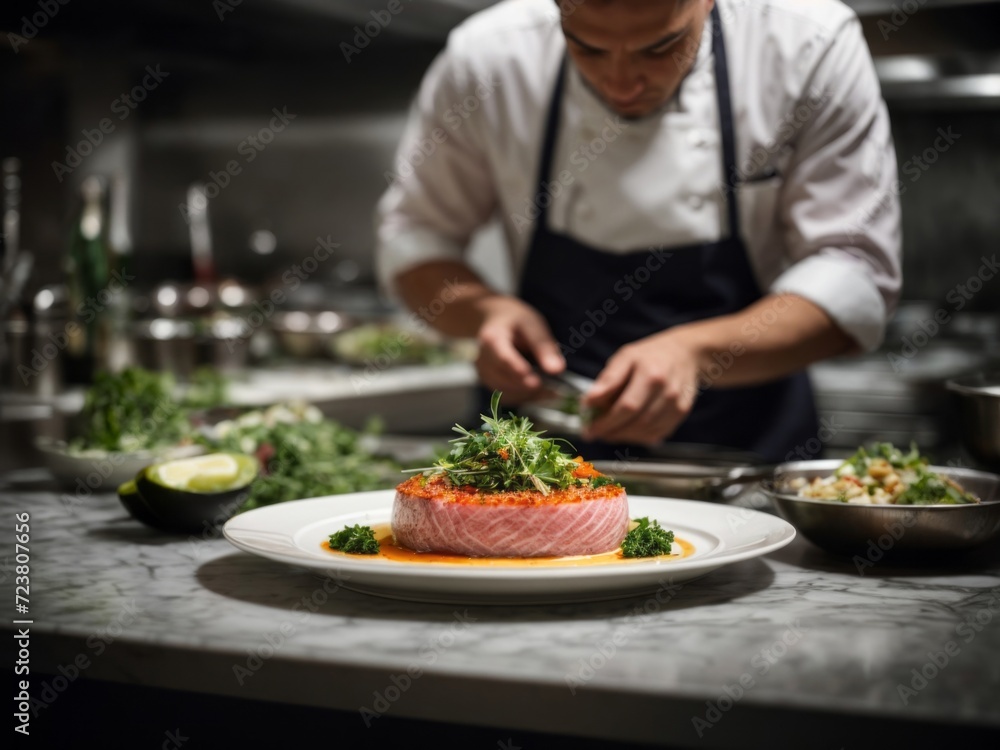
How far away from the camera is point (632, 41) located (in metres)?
1.79

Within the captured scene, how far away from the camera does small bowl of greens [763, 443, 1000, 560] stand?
1.30 meters

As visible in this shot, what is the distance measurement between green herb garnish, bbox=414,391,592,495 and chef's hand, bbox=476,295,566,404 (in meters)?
0.58

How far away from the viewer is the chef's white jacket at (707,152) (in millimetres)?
2121

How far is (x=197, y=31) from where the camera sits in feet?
14.3

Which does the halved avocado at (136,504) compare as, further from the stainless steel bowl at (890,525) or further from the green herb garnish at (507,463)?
the stainless steel bowl at (890,525)

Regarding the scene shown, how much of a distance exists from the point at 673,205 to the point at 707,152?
128 millimetres

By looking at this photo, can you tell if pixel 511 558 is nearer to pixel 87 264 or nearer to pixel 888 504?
pixel 888 504

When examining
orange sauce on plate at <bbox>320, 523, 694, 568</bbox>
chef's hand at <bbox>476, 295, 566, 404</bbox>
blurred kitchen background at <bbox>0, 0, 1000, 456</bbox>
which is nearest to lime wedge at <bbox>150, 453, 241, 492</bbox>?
orange sauce on plate at <bbox>320, 523, 694, 568</bbox>

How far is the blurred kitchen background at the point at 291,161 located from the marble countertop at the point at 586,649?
215 centimetres

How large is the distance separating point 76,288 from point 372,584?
2326mm

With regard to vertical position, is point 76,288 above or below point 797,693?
above

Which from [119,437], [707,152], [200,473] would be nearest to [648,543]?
[200,473]

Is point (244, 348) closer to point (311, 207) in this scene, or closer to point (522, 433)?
point (311, 207)

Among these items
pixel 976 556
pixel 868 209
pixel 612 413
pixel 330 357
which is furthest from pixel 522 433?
pixel 330 357
